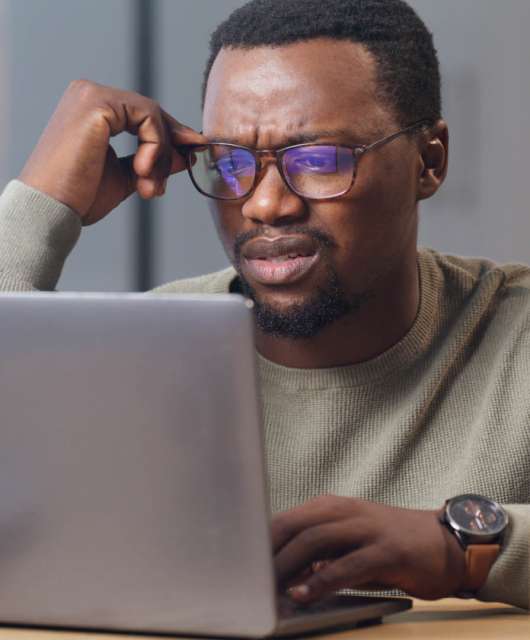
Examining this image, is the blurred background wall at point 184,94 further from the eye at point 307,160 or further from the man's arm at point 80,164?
the eye at point 307,160

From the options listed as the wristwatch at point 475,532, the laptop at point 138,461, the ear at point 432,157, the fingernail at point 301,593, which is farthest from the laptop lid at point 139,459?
the ear at point 432,157

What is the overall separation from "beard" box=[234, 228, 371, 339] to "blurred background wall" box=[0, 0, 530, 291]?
5.89ft

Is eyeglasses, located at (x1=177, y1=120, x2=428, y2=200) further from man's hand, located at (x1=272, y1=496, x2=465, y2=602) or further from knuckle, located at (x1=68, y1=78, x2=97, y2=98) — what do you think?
man's hand, located at (x1=272, y1=496, x2=465, y2=602)

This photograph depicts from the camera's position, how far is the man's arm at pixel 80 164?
155 cm

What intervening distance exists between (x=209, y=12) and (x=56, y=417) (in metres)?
2.60

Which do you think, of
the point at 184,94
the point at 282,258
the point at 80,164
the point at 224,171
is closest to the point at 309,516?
the point at 282,258

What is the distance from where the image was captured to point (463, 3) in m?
3.26

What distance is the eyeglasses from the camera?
1.48m

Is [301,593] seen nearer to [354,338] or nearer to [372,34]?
[354,338]

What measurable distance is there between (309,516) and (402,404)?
0.53 m

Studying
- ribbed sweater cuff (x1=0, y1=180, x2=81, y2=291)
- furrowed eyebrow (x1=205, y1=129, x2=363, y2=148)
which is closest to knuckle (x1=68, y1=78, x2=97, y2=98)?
ribbed sweater cuff (x1=0, y1=180, x2=81, y2=291)

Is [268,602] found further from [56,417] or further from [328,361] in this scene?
[328,361]

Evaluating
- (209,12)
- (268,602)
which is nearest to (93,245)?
(209,12)

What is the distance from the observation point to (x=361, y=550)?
1.03 meters
